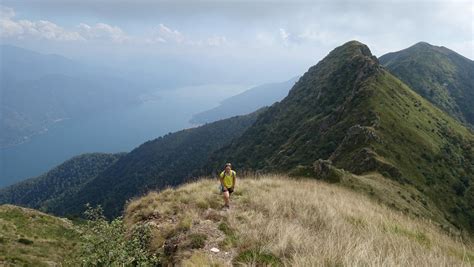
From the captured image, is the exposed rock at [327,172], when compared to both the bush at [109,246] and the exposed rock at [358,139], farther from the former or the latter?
the bush at [109,246]

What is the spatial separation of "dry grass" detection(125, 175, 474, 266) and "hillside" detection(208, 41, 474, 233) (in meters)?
25.6

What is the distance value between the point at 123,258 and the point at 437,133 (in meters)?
82.6

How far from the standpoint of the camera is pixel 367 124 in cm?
6756

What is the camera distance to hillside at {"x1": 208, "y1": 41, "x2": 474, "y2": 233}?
5503 centimetres

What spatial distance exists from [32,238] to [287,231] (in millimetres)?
38727

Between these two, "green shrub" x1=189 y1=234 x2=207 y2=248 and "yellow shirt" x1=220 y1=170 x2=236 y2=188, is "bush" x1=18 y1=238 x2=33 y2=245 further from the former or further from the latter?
"green shrub" x1=189 y1=234 x2=207 y2=248

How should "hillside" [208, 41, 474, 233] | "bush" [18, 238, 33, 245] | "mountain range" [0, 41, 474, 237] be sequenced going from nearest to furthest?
"bush" [18, 238, 33, 245], "mountain range" [0, 41, 474, 237], "hillside" [208, 41, 474, 233]

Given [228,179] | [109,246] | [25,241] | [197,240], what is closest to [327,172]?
[228,179]

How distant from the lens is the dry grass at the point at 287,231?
7.88 m

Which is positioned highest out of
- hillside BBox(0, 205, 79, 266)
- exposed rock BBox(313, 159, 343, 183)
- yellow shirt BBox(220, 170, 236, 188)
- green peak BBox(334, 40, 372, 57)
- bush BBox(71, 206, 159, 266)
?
green peak BBox(334, 40, 372, 57)

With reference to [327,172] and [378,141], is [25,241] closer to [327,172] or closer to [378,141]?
[327,172]

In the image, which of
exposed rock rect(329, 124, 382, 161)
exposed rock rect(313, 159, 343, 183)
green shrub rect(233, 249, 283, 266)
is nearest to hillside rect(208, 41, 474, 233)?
exposed rock rect(329, 124, 382, 161)

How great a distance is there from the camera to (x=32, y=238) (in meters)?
40.3

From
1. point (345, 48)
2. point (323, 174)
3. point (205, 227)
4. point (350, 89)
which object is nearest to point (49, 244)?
point (323, 174)
